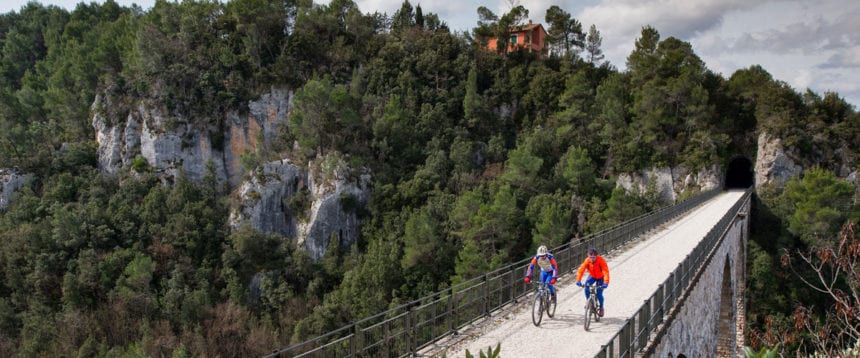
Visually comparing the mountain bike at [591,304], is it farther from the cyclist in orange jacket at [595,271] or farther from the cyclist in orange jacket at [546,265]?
the cyclist in orange jacket at [546,265]

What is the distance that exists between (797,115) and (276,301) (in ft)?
140

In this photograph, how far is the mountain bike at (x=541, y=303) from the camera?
9969 millimetres

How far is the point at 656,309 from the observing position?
9.21 meters

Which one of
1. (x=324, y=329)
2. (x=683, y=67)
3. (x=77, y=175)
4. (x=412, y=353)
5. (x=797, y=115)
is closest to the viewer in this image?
(x=412, y=353)

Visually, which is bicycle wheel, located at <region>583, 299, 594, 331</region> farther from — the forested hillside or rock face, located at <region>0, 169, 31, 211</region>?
rock face, located at <region>0, 169, 31, 211</region>

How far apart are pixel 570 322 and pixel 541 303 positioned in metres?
0.78

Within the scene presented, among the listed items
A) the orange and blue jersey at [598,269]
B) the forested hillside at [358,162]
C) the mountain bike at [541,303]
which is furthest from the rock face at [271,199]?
the orange and blue jersey at [598,269]

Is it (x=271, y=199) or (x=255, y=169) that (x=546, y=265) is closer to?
(x=271, y=199)

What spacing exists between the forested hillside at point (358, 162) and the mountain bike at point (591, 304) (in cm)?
2282

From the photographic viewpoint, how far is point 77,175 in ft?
159

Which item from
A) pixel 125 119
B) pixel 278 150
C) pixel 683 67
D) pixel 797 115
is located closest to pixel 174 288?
pixel 278 150

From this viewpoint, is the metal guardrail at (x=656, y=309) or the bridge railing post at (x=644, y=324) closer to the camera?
the metal guardrail at (x=656, y=309)

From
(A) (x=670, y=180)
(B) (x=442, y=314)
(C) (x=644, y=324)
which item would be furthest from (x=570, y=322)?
(A) (x=670, y=180)

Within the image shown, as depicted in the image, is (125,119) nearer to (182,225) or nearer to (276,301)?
(182,225)
